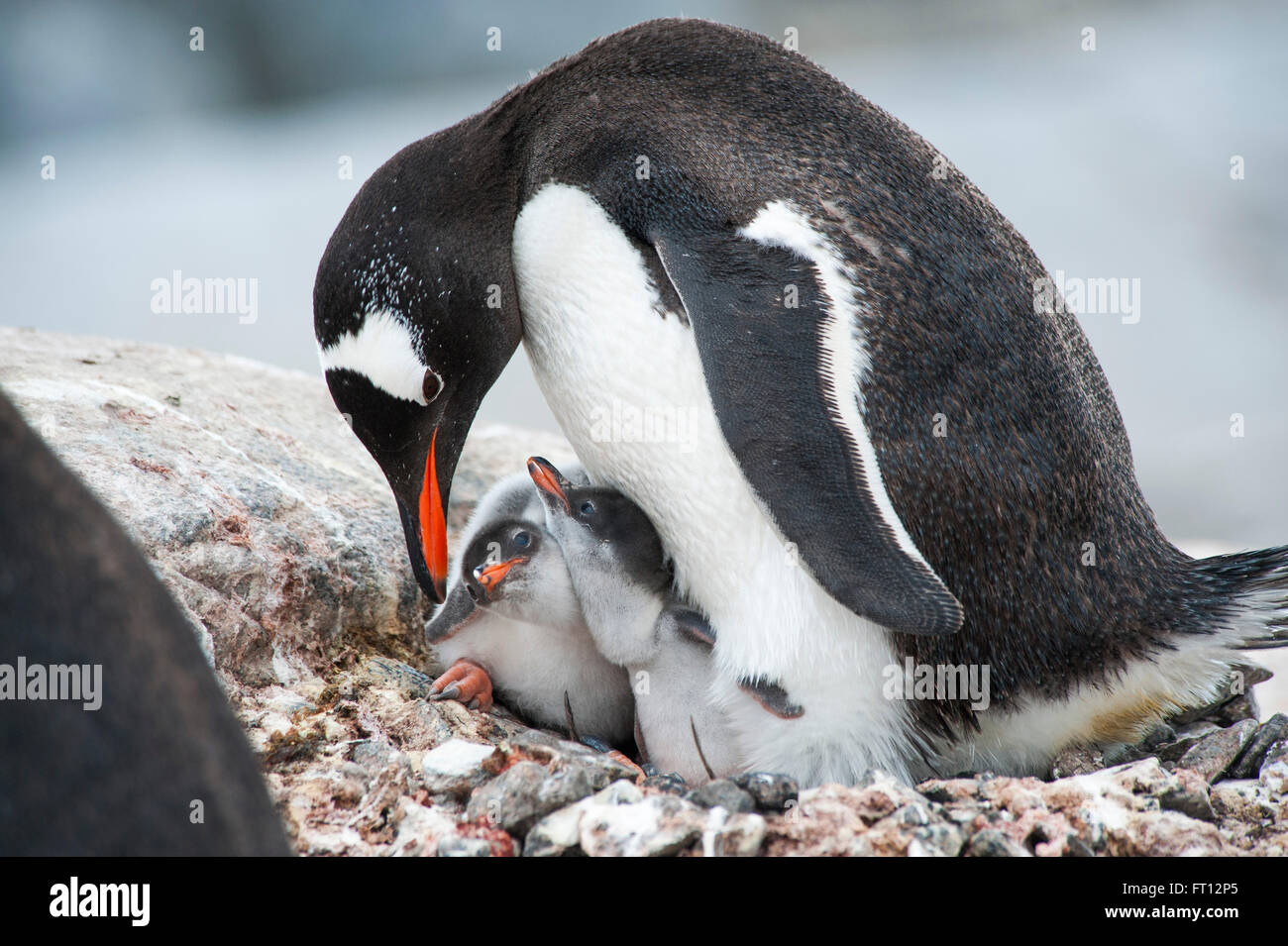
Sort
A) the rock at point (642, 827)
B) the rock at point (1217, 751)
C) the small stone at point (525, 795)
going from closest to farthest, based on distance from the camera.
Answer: the rock at point (642, 827) → the small stone at point (525, 795) → the rock at point (1217, 751)

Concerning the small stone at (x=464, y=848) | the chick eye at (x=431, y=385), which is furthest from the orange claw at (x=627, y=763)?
the chick eye at (x=431, y=385)

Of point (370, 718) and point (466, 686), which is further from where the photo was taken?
point (466, 686)

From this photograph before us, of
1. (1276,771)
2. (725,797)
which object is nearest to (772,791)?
(725,797)

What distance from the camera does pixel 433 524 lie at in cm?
171

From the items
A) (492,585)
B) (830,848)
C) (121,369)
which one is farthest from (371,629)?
(830,848)

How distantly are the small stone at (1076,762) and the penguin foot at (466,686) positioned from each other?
0.90 meters

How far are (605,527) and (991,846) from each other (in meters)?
0.83

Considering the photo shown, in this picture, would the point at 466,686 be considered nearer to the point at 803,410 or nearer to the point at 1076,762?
the point at 803,410

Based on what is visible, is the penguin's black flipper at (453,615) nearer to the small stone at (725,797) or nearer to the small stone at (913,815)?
the small stone at (725,797)

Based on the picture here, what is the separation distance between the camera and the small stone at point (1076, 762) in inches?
63.7

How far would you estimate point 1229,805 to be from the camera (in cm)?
139

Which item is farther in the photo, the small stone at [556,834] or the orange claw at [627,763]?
the orange claw at [627,763]
